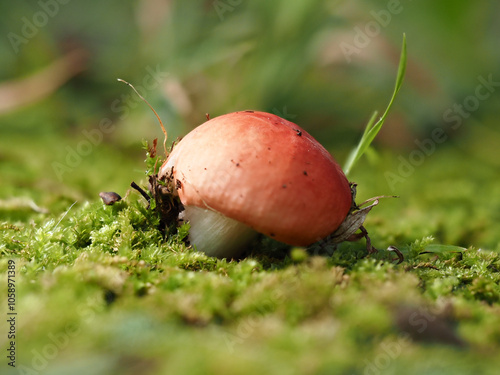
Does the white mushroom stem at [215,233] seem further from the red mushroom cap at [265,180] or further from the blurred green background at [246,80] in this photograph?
the blurred green background at [246,80]

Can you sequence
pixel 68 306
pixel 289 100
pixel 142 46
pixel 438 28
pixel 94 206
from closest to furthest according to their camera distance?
pixel 68 306 → pixel 94 206 → pixel 438 28 → pixel 289 100 → pixel 142 46

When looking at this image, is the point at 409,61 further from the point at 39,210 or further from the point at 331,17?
the point at 39,210

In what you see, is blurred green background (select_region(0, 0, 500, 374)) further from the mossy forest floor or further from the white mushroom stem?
the white mushroom stem

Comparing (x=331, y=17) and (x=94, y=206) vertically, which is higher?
(x=331, y=17)

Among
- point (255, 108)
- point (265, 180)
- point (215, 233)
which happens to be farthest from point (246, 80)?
point (265, 180)

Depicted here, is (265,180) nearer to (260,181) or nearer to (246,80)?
(260,181)

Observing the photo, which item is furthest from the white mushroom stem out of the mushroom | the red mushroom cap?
the red mushroom cap

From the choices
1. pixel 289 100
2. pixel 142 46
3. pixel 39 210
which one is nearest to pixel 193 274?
pixel 39 210
